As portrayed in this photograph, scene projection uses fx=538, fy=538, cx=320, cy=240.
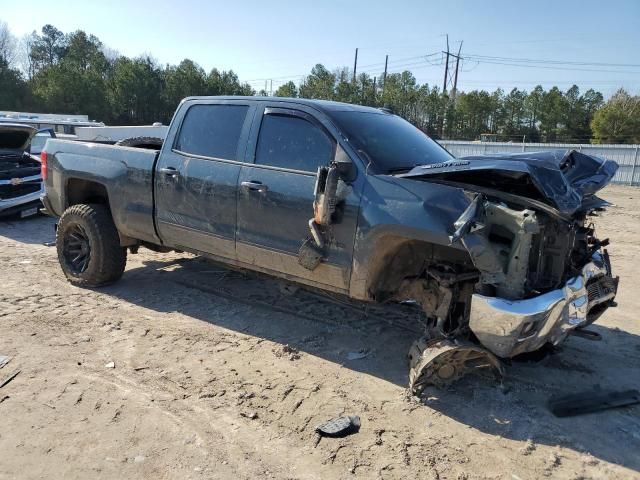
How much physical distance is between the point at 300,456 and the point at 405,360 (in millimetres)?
1537

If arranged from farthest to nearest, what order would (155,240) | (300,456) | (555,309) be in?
(155,240)
(555,309)
(300,456)

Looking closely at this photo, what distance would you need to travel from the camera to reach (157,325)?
15.9 ft

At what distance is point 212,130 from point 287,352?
83.2 inches

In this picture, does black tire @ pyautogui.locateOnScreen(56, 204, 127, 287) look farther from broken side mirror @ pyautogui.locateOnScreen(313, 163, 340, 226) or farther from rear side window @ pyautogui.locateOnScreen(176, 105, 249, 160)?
broken side mirror @ pyautogui.locateOnScreen(313, 163, 340, 226)

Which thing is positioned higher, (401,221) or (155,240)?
(401,221)

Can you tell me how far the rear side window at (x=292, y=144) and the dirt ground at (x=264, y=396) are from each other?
1520 millimetres

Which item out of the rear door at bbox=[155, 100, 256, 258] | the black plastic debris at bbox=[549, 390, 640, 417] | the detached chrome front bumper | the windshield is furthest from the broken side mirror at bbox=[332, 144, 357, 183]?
the black plastic debris at bbox=[549, 390, 640, 417]

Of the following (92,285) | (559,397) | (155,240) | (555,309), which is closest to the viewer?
(555,309)

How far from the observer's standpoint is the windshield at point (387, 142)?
4.10 metres

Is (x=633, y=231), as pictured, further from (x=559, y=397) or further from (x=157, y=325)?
(x=157, y=325)

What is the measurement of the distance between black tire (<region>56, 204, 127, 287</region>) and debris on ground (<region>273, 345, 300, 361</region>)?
2289mm

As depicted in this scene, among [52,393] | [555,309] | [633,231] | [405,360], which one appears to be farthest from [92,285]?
[633,231]

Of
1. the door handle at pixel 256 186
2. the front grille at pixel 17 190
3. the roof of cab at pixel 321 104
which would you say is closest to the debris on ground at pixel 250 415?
the door handle at pixel 256 186

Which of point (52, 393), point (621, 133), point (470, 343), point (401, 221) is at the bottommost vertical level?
point (52, 393)
